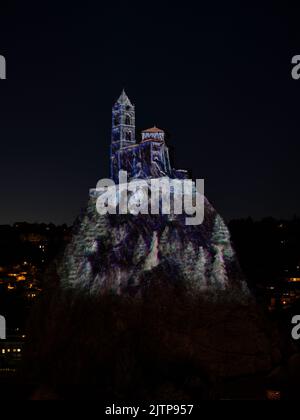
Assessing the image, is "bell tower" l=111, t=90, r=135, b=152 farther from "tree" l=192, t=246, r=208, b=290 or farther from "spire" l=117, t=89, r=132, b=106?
"tree" l=192, t=246, r=208, b=290

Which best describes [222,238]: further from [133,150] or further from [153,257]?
[133,150]

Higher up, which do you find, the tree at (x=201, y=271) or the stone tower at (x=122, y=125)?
the stone tower at (x=122, y=125)

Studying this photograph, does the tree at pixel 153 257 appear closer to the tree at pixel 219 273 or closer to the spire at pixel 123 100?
the tree at pixel 219 273
